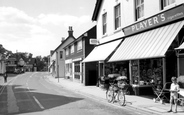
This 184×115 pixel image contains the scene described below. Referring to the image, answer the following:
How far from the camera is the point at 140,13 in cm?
1409

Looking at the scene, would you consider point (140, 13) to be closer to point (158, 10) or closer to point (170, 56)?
point (158, 10)

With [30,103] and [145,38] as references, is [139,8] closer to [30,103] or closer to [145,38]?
[145,38]

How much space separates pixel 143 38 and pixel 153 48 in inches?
85.8

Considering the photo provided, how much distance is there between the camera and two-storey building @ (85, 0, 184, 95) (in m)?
10.3

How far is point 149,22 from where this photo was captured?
12320 mm

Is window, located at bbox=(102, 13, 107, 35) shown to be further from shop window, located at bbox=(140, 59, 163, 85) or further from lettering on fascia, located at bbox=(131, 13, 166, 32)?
shop window, located at bbox=(140, 59, 163, 85)

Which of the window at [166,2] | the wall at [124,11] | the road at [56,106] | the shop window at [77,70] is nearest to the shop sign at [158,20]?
the wall at [124,11]

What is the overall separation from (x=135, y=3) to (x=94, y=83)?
38.4ft

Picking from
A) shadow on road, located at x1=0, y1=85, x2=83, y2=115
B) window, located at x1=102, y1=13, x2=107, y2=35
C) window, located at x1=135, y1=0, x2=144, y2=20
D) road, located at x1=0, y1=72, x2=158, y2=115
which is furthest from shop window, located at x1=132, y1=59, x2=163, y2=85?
window, located at x1=102, y1=13, x2=107, y2=35

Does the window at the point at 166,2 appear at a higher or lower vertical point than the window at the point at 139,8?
lower

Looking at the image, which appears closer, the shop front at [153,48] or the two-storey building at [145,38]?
the shop front at [153,48]

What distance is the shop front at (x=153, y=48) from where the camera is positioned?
33.1 ft

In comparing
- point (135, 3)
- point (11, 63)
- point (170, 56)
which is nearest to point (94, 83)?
point (135, 3)

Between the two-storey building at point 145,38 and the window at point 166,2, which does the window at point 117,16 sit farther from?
the window at point 166,2
